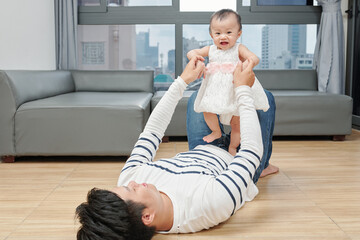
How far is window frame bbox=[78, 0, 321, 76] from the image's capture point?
15.0 ft

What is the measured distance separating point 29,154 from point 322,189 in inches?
72.4

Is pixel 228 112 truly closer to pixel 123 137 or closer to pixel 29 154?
pixel 123 137

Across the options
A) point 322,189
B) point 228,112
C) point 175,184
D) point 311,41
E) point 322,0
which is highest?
point 322,0

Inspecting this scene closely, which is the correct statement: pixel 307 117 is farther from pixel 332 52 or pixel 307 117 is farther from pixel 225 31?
pixel 225 31

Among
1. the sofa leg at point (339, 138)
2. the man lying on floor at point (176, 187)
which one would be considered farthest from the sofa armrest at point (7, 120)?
the sofa leg at point (339, 138)

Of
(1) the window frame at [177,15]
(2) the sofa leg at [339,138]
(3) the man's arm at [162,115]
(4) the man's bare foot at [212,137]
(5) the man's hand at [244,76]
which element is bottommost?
(2) the sofa leg at [339,138]

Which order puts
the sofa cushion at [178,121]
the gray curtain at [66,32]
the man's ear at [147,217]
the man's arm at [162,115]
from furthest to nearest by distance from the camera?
the gray curtain at [66,32] < the sofa cushion at [178,121] < the man's arm at [162,115] < the man's ear at [147,217]

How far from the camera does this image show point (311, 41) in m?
4.94

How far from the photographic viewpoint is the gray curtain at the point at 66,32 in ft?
14.5

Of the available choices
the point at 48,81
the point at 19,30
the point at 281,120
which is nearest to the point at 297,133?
the point at 281,120

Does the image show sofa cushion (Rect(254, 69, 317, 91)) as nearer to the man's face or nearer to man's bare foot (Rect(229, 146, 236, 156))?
man's bare foot (Rect(229, 146, 236, 156))

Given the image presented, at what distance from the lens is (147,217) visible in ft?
4.19

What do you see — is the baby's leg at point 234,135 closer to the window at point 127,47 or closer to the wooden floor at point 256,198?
the wooden floor at point 256,198

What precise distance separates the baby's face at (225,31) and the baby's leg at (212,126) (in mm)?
329
